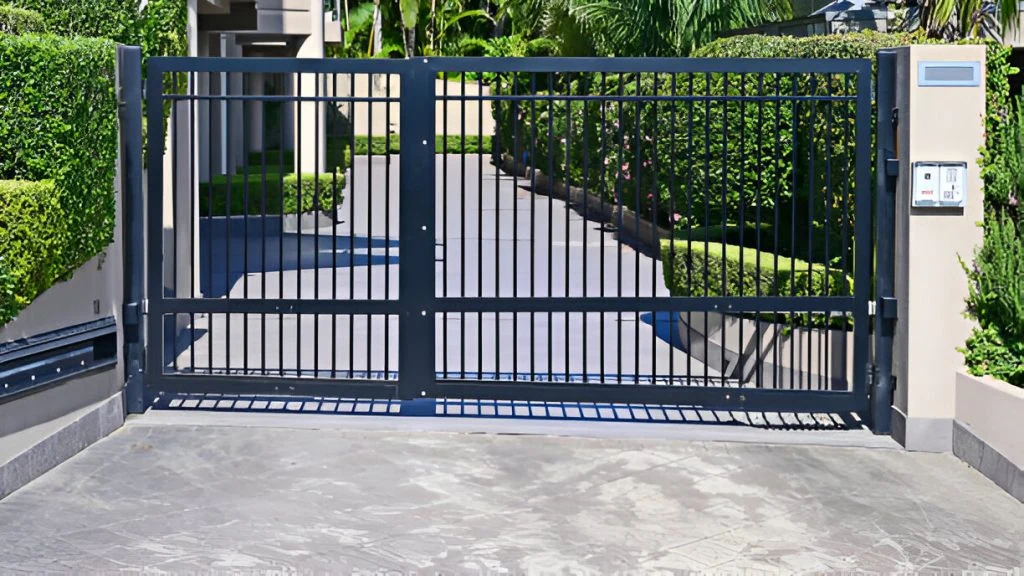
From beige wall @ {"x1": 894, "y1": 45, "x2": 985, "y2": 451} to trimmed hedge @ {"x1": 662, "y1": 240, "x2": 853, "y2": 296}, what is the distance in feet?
2.16

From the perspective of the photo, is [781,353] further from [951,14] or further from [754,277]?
[951,14]

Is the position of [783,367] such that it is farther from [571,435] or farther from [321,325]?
[321,325]

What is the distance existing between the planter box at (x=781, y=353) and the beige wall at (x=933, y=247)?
681 millimetres

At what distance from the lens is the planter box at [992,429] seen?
23.4ft

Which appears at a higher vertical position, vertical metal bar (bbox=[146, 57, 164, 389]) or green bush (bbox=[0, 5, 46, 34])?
green bush (bbox=[0, 5, 46, 34])

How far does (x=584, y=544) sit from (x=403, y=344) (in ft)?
8.27

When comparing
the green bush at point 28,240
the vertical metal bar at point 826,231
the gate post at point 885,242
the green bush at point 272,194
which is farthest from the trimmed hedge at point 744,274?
the green bush at point 272,194

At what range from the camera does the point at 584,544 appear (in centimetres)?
626

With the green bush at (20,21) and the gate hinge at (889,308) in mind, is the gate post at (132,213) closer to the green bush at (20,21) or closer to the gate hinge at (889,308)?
the green bush at (20,21)

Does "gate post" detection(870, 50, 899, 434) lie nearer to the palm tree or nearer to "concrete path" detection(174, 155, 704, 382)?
"concrete path" detection(174, 155, 704, 382)

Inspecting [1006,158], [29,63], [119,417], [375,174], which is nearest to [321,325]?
[119,417]

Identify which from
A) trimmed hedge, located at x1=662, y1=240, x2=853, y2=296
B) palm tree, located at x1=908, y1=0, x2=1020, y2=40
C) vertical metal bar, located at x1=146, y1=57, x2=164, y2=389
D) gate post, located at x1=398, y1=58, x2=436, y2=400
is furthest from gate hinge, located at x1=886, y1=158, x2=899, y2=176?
palm tree, located at x1=908, y1=0, x2=1020, y2=40

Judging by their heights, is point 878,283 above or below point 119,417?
above

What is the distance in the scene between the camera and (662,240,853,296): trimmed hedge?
382 inches
